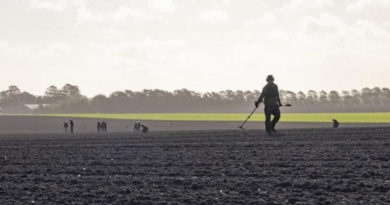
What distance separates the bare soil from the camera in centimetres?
576

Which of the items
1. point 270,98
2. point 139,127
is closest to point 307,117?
point 139,127

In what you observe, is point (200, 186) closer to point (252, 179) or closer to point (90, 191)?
point (252, 179)

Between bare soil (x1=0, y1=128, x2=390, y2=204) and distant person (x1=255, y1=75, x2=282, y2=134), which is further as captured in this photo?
distant person (x1=255, y1=75, x2=282, y2=134)

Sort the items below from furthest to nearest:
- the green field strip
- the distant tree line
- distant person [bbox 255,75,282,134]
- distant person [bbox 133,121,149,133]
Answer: the distant tree line
the green field strip
distant person [bbox 133,121,149,133]
distant person [bbox 255,75,282,134]

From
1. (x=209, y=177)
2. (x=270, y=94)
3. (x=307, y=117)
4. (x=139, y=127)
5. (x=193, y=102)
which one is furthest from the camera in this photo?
(x=193, y=102)

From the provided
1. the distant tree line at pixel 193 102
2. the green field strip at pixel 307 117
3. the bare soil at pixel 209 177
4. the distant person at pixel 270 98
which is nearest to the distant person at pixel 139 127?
the distant person at pixel 270 98

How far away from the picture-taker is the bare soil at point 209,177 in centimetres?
576

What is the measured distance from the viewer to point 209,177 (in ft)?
23.7

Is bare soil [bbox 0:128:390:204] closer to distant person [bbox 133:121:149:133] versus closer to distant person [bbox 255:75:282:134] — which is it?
distant person [bbox 255:75:282:134]

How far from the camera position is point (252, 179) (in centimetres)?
691

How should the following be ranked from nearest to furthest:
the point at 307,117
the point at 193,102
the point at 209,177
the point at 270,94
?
the point at 209,177 < the point at 270,94 < the point at 307,117 < the point at 193,102

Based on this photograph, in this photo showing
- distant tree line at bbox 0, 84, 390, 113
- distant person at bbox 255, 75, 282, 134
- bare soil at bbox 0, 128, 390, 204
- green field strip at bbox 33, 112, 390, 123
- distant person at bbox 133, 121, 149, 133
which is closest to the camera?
bare soil at bbox 0, 128, 390, 204

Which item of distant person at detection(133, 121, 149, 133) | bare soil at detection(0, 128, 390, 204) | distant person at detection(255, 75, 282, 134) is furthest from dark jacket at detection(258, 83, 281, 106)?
distant person at detection(133, 121, 149, 133)

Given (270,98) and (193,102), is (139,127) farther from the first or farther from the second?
(193,102)
